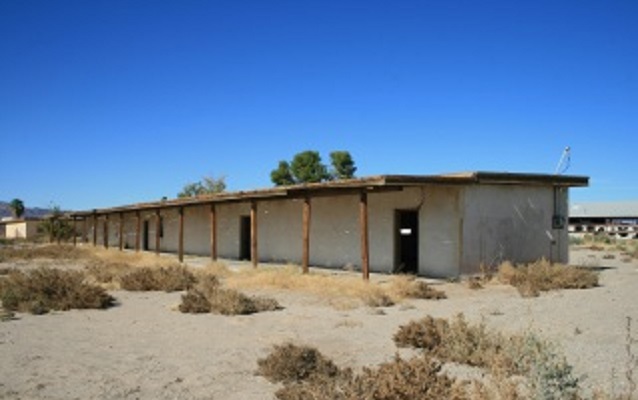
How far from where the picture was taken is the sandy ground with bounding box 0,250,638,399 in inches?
259

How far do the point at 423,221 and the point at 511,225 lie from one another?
2.58 m

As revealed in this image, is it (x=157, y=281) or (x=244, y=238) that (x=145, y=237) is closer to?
(x=244, y=238)

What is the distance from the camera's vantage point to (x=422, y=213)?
1820 cm

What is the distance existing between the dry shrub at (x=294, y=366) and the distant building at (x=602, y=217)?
2094 inches

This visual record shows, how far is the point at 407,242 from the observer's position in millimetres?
20250

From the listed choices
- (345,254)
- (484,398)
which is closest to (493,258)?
(345,254)

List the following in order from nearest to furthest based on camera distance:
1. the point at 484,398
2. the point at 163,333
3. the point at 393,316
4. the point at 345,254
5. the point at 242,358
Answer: the point at 484,398, the point at 242,358, the point at 163,333, the point at 393,316, the point at 345,254

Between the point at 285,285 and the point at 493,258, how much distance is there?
6145 millimetres

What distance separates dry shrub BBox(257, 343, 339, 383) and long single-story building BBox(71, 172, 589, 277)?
8272 millimetres

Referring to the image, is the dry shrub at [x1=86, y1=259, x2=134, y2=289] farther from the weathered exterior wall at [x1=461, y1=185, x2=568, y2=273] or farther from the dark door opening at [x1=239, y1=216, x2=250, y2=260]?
the weathered exterior wall at [x1=461, y1=185, x2=568, y2=273]

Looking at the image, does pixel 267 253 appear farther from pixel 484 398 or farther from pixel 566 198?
pixel 484 398

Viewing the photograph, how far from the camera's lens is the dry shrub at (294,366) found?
667 centimetres

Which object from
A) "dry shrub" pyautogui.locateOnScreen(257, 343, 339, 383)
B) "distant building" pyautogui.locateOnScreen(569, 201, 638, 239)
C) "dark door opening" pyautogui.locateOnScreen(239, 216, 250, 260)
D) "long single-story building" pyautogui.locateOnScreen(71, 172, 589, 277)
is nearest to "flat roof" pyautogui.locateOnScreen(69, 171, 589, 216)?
"long single-story building" pyautogui.locateOnScreen(71, 172, 589, 277)

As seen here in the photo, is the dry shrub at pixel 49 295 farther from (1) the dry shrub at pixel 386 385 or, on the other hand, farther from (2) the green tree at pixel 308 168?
(2) the green tree at pixel 308 168
